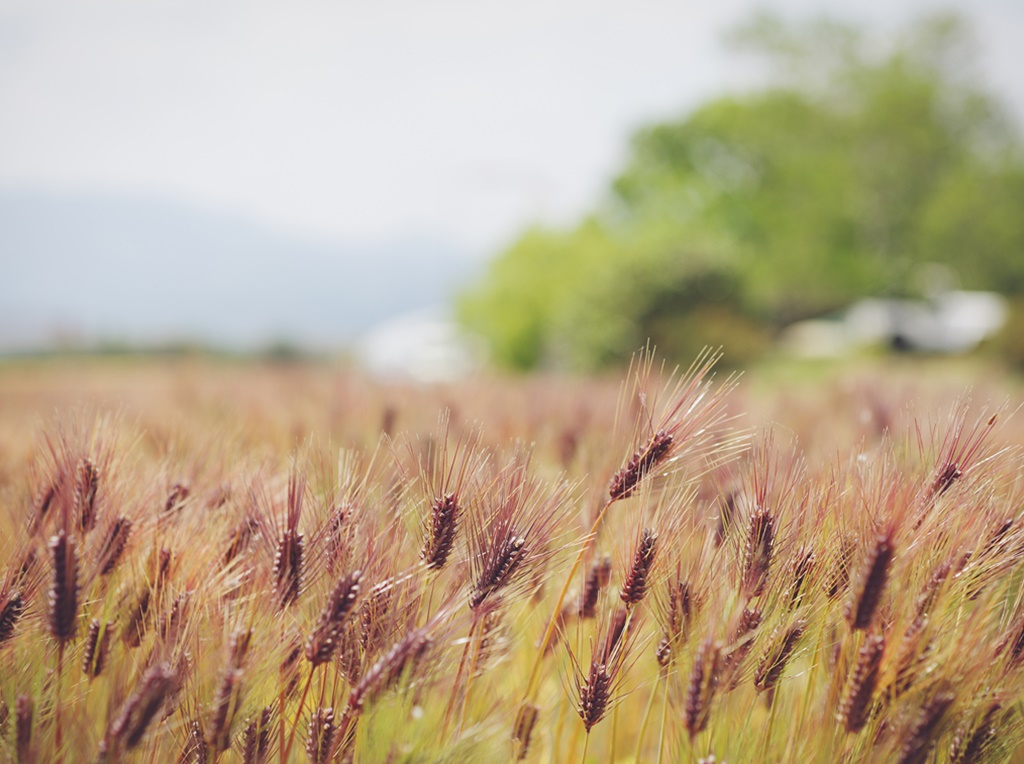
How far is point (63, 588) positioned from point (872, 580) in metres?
0.99

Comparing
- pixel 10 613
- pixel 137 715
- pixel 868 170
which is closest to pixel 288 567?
pixel 137 715

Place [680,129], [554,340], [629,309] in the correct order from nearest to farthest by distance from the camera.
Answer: [629,309]
[554,340]
[680,129]

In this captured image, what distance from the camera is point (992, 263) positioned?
23.4 meters

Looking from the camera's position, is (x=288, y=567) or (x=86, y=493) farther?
(x=86, y=493)

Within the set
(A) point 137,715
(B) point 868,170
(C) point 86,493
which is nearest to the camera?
(A) point 137,715

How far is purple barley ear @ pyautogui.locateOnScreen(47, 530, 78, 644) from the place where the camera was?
0.93 m

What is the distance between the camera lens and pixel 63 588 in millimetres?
940

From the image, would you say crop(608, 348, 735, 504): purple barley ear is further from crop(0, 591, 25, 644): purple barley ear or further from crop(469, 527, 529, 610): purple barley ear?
crop(0, 591, 25, 644): purple barley ear

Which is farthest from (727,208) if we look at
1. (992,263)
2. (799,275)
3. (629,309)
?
(629,309)

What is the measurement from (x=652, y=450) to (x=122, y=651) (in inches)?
33.0

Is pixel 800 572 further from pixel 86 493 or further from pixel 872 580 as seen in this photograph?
pixel 86 493

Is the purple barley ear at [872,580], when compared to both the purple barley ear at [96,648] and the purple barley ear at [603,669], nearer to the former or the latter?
the purple barley ear at [603,669]

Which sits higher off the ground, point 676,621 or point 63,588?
point 63,588

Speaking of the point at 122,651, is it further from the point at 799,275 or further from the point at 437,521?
the point at 799,275
